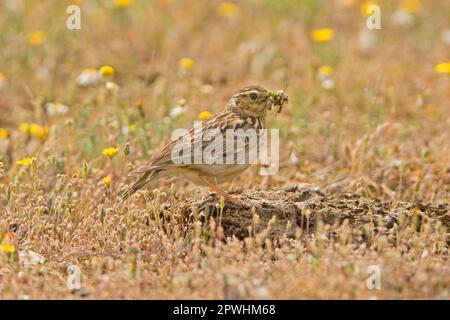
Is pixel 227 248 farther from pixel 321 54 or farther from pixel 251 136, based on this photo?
pixel 321 54

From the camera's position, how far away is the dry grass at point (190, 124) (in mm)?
5676

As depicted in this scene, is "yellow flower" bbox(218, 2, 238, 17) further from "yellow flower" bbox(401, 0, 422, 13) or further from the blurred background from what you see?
"yellow flower" bbox(401, 0, 422, 13)

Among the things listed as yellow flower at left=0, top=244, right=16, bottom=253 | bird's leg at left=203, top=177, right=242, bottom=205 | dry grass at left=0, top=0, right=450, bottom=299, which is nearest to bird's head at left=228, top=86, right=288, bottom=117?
bird's leg at left=203, top=177, right=242, bottom=205

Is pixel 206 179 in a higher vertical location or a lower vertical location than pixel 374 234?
higher

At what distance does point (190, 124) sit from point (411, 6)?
5150mm

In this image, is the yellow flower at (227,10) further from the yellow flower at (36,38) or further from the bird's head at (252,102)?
the bird's head at (252,102)

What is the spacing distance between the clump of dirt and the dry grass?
7 cm

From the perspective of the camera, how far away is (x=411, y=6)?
512 inches

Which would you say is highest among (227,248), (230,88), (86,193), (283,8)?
(283,8)

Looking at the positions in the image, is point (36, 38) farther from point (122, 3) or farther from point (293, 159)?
point (293, 159)

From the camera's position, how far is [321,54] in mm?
11445

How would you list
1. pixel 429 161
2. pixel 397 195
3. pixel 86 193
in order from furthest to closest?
pixel 429 161 → pixel 397 195 → pixel 86 193
